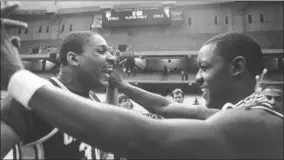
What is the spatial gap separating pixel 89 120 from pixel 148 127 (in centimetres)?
31

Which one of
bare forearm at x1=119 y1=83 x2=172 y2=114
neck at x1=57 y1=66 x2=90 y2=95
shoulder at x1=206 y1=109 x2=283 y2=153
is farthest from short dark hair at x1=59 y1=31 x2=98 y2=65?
shoulder at x1=206 y1=109 x2=283 y2=153

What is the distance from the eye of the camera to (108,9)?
2519 centimetres

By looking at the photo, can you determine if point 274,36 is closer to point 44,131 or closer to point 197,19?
point 197,19

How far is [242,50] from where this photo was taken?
6.45 feet

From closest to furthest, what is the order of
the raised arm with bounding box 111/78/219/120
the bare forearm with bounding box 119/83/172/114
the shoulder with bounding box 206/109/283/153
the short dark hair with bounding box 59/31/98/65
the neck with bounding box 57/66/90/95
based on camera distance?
the shoulder with bounding box 206/109/283/153, the neck with bounding box 57/66/90/95, the short dark hair with bounding box 59/31/98/65, the raised arm with bounding box 111/78/219/120, the bare forearm with bounding box 119/83/172/114

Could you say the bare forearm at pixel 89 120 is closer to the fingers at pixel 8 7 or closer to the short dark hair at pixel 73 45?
Answer: the fingers at pixel 8 7

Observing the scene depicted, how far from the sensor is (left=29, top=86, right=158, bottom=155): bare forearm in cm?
117

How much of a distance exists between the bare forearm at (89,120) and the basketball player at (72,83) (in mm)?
772

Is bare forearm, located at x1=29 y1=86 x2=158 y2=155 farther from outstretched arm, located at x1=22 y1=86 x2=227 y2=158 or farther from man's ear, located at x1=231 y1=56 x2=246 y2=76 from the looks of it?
man's ear, located at x1=231 y1=56 x2=246 y2=76

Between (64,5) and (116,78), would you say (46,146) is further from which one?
(64,5)

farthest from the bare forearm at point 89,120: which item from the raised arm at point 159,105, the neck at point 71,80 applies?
the raised arm at point 159,105

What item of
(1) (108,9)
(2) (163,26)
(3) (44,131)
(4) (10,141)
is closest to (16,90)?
(4) (10,141)

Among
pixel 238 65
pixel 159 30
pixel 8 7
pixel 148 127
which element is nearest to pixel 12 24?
pixel 8 7

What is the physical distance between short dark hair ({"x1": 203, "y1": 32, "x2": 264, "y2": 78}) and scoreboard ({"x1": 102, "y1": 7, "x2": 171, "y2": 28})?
21696mm
